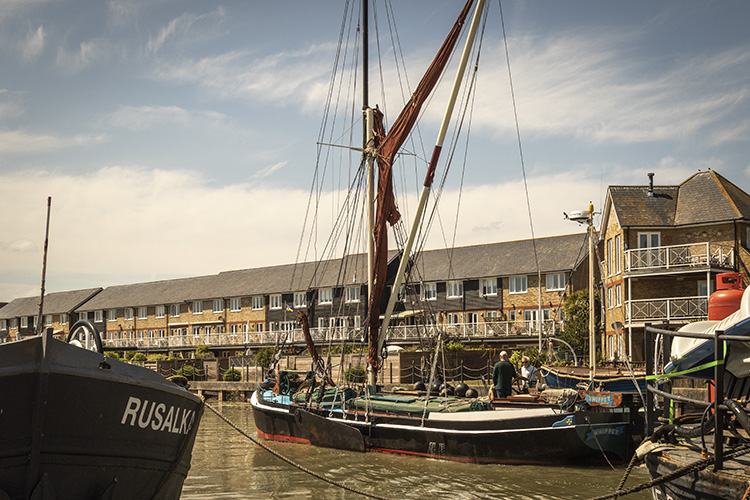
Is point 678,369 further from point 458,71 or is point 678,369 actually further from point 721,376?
point 458,71

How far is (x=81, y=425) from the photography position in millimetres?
7457

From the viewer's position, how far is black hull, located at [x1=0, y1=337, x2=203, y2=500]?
7.05 meters

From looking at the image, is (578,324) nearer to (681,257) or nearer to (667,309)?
(667,309)

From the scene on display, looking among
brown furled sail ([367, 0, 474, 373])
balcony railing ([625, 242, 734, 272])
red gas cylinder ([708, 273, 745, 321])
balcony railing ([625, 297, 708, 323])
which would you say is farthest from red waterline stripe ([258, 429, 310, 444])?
balcony railing ([625, 242, 734, 272])

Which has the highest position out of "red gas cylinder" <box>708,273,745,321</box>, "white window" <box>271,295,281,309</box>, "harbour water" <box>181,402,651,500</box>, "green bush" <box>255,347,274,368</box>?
"white window" <box>271,295,281,309</box>

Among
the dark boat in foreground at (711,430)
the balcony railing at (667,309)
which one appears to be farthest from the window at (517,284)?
the dark boat in foreground at (711,430)

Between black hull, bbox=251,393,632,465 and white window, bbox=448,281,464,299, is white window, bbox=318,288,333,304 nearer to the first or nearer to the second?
white window, bbox=448,281,464,299

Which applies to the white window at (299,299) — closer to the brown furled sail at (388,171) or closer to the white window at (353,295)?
the white window at (353,295)

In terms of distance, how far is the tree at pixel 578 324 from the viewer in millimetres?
42562

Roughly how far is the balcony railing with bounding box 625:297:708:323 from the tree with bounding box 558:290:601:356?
183 inches

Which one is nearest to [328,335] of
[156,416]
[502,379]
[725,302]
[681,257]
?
[681,257]

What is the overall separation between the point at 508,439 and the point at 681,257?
979 inches

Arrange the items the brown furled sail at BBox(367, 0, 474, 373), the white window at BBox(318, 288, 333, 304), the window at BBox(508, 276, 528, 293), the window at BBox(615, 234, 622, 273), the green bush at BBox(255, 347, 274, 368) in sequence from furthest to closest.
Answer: the white window at BBox(318, 288, 333, 304) → the window at BBox(508, 276, 528, 293) → the green bush at BBox(255, 347, 274, 368) → the window at BBox(615, 234, 622, 273) → the brown furled sail at BBox(367, 0, 474, 373)

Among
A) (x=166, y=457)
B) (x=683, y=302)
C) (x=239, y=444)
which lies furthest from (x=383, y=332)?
(x=683, y=302)
